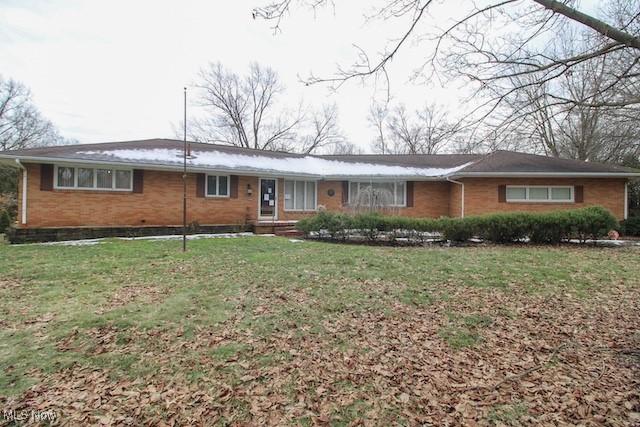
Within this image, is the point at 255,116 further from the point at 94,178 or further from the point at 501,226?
the point at 501,226

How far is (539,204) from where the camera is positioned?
15.1 meters

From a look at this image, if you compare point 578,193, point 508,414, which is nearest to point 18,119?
point 508,414

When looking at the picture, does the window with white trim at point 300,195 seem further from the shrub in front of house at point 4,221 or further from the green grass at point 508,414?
the green grass at point 508,414

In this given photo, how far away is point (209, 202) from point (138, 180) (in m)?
2.80

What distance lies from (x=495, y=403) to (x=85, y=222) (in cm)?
1366

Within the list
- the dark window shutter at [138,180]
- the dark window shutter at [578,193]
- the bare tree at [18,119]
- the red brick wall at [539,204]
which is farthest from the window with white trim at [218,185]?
the bare tree at [18,119]

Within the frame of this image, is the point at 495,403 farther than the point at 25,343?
No

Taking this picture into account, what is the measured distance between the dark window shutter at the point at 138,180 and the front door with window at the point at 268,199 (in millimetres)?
→ 5062

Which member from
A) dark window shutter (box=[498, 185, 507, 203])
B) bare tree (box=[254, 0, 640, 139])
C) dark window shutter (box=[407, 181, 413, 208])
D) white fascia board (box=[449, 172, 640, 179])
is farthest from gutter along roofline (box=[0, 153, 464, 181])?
bare tree (box=[254, 0, 640, 139])

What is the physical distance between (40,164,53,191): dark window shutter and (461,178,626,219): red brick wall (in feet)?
54.6

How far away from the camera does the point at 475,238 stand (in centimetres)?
1238

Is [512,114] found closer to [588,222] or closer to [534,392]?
[534,392]

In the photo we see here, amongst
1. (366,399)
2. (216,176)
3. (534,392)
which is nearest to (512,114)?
(534,392)

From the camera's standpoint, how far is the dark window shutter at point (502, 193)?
15.3 m
